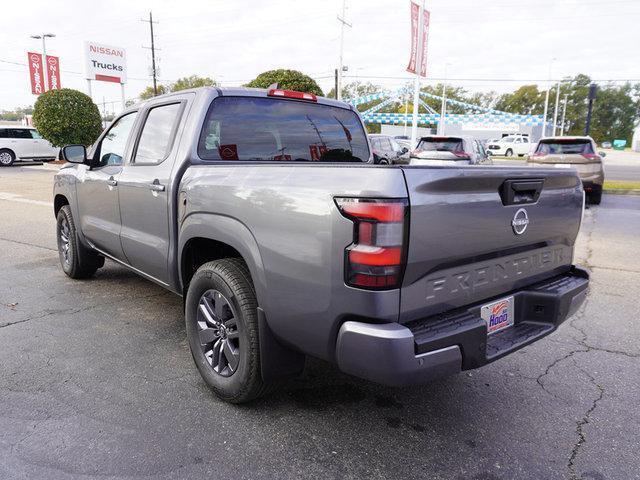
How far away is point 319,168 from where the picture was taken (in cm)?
231

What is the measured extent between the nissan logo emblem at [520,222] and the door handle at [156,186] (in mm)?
2292

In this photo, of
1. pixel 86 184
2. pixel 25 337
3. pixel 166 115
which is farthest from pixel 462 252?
pixel 86 184

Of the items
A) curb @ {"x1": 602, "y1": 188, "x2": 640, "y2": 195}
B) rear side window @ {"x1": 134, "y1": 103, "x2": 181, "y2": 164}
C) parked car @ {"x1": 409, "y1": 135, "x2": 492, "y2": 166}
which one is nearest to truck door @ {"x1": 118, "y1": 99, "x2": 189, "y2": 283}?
rear side window @ {"x1": 134, "y1": 103, "x2": 181, "y2": 164}

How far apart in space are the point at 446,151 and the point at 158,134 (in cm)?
1076

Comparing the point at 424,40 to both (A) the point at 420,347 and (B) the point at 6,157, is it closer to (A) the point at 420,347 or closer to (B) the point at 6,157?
(B) the point at 6,157

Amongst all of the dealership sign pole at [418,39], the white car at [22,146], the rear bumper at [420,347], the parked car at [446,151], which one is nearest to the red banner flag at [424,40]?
the dealership sign pole at [418,39]

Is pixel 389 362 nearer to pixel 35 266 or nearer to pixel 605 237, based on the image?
pixel 35 266

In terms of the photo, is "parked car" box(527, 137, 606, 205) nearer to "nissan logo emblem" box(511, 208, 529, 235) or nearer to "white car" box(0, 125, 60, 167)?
"nissan logo emblem" box(511, 208, 529, 235)

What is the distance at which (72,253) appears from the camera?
17.4ft

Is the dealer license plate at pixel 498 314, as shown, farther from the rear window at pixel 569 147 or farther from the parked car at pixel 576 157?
the rear window at pixel 569 147

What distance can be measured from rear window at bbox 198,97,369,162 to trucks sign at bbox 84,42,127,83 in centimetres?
3047

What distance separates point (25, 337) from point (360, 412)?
278cm

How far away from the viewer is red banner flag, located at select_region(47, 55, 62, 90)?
3134cm

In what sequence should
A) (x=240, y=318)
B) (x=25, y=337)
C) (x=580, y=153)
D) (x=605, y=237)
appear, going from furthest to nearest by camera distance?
(x=580, y=153)
(x=605, y=237)
(x=25, y=337)
(x=240, y=318)
